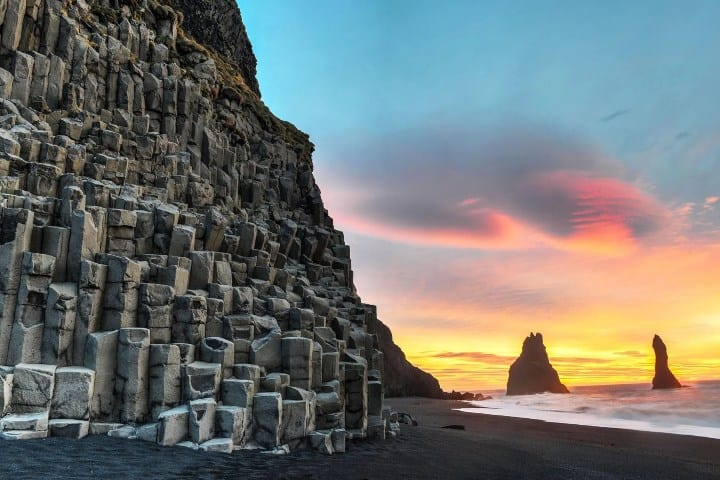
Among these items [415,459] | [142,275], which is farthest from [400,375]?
[142,275]

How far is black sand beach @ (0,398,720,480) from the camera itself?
44.4 feet

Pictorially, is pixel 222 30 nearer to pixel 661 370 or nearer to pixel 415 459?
pixel 415 459

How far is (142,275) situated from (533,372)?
168 meters

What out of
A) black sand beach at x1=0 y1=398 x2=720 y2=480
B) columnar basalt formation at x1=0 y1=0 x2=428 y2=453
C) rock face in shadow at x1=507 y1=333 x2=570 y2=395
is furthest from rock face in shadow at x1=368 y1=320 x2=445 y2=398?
rock face in shadow at x1=507 y1=333 x2=570 y2=395

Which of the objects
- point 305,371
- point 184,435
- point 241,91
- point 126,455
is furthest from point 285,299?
point 241,91

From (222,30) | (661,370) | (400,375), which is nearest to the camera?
(222,30)

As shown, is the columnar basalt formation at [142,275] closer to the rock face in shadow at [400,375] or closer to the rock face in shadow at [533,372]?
the rock face in shadow at [400,375]

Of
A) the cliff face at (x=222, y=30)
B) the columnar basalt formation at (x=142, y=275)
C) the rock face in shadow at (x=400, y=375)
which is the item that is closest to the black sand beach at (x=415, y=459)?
the columnar basalt formation at (x=142, y=275)

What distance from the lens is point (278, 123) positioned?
49031 mm

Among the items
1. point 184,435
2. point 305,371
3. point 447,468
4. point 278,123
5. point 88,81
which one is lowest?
point 447,468

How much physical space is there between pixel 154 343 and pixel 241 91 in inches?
1280

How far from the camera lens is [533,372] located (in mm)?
168750

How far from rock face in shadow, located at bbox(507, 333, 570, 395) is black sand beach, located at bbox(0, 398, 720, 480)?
14062 centimetres

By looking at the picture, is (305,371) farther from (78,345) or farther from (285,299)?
(78,345)
